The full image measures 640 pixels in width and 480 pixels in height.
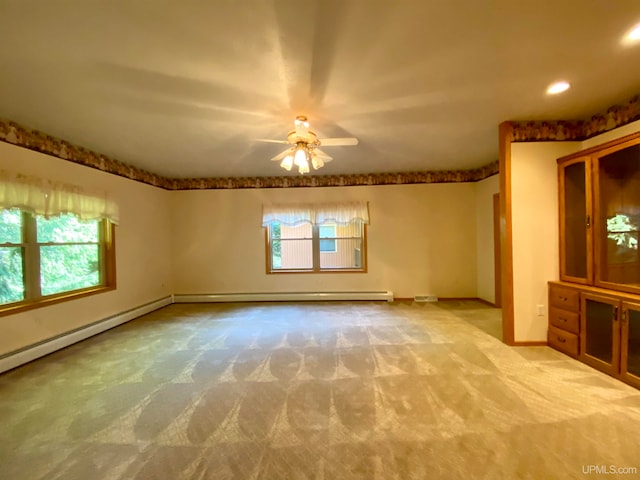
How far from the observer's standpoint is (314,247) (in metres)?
5.64

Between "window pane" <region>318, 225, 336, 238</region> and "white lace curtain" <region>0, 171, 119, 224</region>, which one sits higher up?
"white lace curtain" <region>0, 171, 119, 224</region>

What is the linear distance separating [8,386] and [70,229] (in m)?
1.94

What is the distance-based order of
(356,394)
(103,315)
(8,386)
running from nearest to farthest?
(356,394)
(8,386)
(103,315)

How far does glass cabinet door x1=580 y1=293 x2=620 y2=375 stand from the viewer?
2375 millimetres

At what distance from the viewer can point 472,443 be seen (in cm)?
168

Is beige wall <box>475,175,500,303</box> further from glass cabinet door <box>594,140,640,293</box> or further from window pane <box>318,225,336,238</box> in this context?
window pane <box>318,225,336,238</box>

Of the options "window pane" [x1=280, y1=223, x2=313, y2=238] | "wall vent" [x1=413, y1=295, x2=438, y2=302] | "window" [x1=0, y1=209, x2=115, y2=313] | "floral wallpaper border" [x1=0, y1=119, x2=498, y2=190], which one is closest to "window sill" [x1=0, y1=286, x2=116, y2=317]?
"window" [x1=0, y1=209, x2=115, y2=313]

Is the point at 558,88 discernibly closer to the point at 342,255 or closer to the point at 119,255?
the point at 342,255

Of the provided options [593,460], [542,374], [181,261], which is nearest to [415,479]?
[593,460]

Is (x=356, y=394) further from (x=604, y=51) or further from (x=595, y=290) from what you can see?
(x=604, y=51)

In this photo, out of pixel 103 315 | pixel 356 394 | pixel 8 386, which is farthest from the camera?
pixel 103 315

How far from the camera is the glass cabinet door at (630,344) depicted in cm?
222

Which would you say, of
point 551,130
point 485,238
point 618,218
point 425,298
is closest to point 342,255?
point 425,298

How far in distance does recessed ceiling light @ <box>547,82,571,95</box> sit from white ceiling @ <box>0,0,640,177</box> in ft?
0.17
